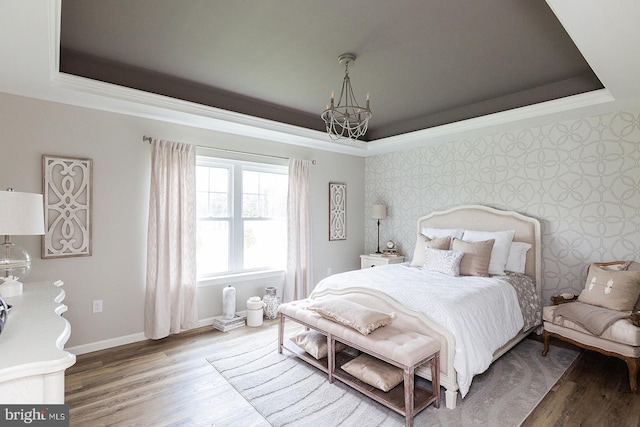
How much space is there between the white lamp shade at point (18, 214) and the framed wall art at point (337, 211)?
364 centimetres

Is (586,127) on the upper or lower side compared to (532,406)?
upper

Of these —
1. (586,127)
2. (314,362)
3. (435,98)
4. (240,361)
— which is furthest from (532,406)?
(435,98)

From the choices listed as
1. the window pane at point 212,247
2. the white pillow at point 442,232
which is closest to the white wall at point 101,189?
the window pane at point 212,247

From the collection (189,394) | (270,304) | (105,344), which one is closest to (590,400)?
(189,394)

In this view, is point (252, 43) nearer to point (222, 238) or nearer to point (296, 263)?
point (222, 238)

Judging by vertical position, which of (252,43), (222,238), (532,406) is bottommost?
(532,406)

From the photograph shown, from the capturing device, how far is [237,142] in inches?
161

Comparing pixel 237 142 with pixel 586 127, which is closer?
pixel 586 127

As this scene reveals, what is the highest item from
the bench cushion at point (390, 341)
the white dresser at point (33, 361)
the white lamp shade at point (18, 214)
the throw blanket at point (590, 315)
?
the white lamp shade at point (18, 214)

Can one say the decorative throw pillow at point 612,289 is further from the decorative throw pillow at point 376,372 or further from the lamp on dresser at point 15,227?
the lamp on dresser at point 15,227

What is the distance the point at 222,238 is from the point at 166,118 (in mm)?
1517

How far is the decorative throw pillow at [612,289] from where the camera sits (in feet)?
8.85

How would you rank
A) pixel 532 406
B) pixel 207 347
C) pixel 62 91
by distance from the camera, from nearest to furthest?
pixel 532 406, pixel 62 91, pixel 207 347

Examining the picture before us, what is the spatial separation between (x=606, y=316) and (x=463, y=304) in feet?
3.91
